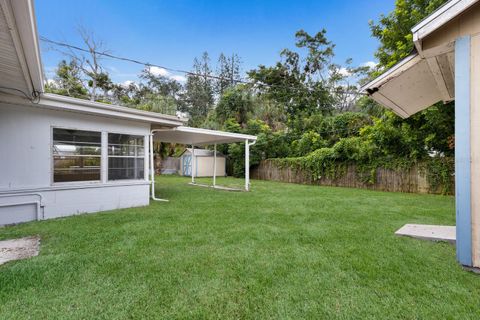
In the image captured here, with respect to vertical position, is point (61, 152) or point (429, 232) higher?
point (61, 152)

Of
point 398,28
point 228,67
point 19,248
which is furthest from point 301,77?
point 19,248

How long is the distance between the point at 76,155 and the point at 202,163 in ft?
39.9

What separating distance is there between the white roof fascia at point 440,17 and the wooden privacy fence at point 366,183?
26.7 ft

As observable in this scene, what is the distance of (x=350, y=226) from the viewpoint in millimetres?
4461

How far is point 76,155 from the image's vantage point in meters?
5.46

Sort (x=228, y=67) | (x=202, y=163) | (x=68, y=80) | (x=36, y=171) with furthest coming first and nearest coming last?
(x=228, y=67) → (x=68, y=80) → (x=202, y=163) → (x=36, y=171)

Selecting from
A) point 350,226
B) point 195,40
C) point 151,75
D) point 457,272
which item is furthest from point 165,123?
point 151,75

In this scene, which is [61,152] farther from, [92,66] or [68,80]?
[92,66]

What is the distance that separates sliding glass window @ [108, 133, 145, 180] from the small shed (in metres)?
10.7

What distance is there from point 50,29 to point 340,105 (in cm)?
2142

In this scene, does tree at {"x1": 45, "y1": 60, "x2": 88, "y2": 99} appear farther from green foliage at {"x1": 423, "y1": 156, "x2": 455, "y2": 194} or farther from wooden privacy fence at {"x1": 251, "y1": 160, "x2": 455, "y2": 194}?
green foliage at {"x1": 423, "y1": 156, "x2": 455, "y2": 194}

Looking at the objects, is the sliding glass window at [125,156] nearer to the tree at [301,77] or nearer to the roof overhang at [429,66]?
the roof overhang at [429,66]

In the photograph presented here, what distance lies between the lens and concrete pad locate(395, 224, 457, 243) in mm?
3574

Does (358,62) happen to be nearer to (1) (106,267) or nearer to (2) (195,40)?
(2) (195,40)
